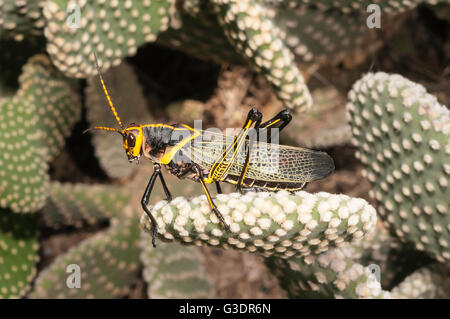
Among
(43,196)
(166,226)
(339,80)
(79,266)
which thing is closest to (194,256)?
(79,266)

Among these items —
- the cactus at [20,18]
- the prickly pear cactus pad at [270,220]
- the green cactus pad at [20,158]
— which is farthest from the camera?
the green cactus pad at [20,158]

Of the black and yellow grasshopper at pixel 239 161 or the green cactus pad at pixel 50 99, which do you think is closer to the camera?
the black and yellow grasshopper at pixel 239 161

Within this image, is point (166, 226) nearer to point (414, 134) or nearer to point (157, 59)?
point (414, 134)

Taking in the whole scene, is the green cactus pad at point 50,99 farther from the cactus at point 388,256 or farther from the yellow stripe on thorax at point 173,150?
the cactus at point 388,256

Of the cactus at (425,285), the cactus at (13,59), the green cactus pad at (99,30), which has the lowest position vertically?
the cactus at (425,285)

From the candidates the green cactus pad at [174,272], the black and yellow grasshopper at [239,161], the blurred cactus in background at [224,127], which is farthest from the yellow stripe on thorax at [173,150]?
the green cactus pad at [174,272]

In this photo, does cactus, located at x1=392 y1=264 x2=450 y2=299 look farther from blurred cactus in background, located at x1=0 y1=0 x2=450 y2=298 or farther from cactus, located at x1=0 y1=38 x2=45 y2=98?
cactus, located at x1=0 y1=38 x2=45 y2=98
